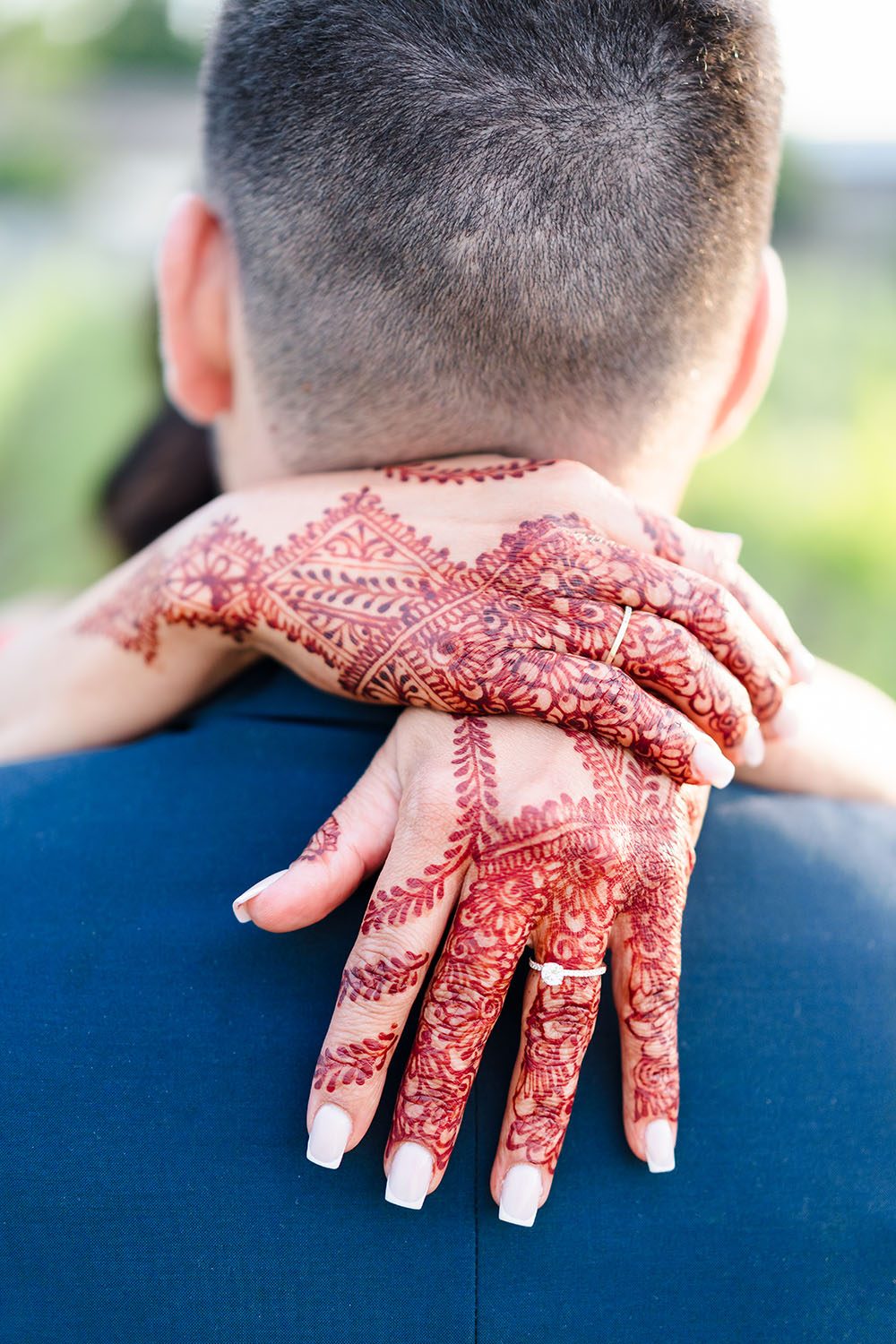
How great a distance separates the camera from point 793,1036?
1.15 meters

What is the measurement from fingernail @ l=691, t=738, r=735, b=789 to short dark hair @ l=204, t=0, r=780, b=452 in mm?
433

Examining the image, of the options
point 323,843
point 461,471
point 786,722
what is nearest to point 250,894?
point 323,843

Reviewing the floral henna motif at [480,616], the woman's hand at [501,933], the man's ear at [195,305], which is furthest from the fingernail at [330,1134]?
the man's ear at [195,305]

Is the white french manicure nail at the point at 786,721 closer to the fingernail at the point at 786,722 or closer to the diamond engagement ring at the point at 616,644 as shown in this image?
the fingernail at the point at 786,722

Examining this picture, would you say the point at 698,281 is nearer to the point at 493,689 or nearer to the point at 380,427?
the point at 380,427

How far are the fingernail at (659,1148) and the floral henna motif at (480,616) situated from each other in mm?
360

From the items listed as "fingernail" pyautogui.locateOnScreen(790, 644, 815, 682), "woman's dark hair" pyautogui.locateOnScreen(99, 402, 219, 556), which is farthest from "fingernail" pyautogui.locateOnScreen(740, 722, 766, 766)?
"woman's dark hair" pyautogui.locateOnScreen(99, 402, 219, 556)

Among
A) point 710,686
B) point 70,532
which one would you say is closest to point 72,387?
point 70,532

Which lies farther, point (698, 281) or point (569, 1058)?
point (698, 281)

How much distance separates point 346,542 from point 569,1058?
602 millimetres

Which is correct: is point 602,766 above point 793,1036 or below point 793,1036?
above

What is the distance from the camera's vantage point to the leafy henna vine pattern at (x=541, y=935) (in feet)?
3.35

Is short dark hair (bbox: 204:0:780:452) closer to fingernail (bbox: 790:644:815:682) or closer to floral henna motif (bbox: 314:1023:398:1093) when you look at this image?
fingernail (bbox: 790:644:815:682)

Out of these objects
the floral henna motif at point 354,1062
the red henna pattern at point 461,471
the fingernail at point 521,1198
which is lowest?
the fingernail at point 521,1198
